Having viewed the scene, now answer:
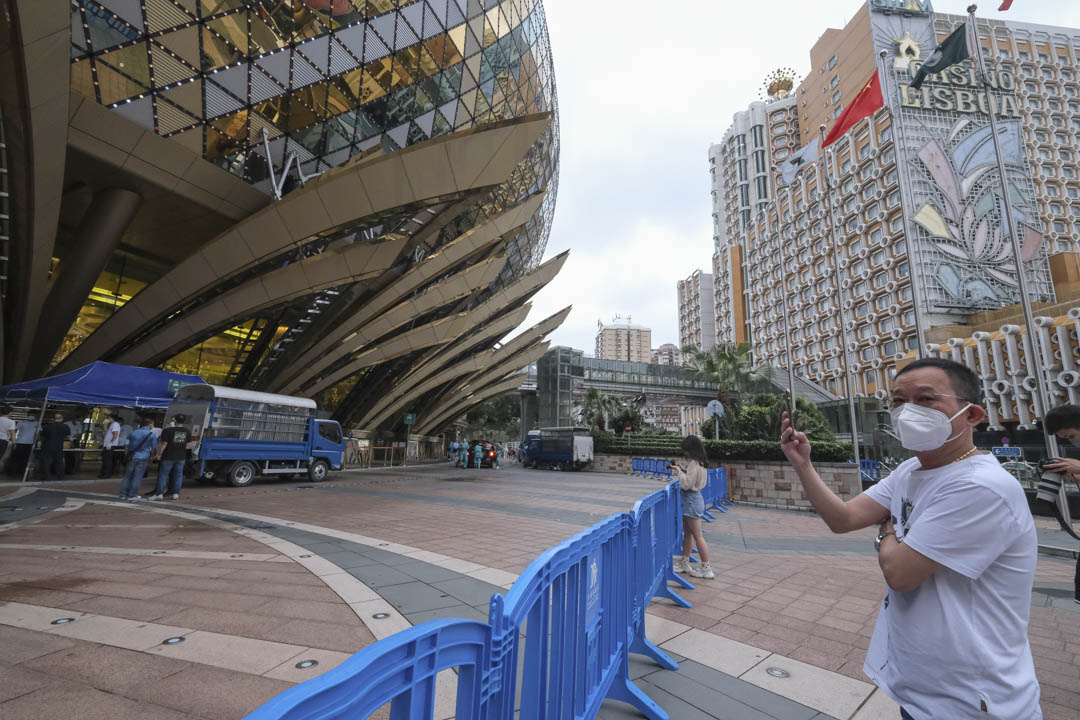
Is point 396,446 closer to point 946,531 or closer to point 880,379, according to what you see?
point 946,531

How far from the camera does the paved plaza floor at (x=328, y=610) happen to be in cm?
286

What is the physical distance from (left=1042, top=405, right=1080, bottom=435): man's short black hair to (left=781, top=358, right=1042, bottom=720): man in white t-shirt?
9.58 ft

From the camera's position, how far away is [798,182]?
173 feet

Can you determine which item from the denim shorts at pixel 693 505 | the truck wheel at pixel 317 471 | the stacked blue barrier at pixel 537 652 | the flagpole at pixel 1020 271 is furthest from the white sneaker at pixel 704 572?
the truck wheel at pixel 317 471

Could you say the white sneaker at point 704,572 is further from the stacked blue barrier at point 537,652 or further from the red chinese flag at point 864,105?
the red chinese flag at point 864,105

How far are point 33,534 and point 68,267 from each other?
10728mm

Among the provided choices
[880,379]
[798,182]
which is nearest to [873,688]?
[880,379]

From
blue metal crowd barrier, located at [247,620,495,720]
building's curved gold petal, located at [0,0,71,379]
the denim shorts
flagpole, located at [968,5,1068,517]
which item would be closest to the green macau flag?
flagpole, located at [968,5,1068,517]

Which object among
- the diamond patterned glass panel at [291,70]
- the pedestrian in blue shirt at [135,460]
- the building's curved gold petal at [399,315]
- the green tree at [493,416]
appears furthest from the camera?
the green tree at [493,416]

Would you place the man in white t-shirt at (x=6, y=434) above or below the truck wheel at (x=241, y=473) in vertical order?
above

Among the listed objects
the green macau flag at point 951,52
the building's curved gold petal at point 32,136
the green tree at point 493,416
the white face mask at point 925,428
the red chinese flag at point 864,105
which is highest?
the green macau flag at point 951,52

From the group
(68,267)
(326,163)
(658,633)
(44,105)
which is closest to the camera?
(658,633)

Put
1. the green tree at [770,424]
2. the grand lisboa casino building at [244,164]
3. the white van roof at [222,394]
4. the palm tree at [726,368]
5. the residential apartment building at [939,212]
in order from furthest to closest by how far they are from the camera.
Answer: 1. the residential apartment building at [939,212]
2. the palm tree at [726,368]
3. the green tree at [770,424]
4. the white van roof at [222,394]
5. the grand lisboa casino building at [244,164]

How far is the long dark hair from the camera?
605 centimetres
